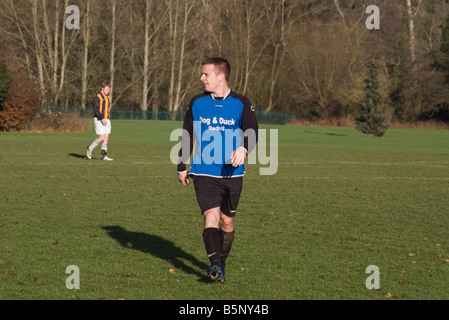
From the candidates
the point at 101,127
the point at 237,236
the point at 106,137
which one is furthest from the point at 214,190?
the point at 106,137

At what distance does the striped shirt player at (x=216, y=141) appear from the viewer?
23.1 feet

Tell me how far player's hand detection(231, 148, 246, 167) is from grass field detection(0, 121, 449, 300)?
1.19m

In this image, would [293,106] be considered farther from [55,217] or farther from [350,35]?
[55,217]

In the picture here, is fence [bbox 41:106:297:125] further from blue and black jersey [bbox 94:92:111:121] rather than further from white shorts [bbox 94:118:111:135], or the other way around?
blue and black jersey [bbox 94:92:111:121]

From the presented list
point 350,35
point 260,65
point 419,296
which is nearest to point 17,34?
point 260,65

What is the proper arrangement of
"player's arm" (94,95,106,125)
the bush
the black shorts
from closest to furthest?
the black shorts
"player's arm" (94,95,106,125)
the bush

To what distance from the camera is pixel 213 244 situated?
7.08 metres

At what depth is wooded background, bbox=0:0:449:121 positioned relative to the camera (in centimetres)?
7125

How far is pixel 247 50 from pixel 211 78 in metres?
76.3

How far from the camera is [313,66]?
262 feet

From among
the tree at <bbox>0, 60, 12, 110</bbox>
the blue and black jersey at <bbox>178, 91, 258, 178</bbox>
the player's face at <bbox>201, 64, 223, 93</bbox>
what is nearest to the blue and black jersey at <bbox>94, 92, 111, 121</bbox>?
the blue and black jersey at <bbox>178, 91, 258, 178</bbox>

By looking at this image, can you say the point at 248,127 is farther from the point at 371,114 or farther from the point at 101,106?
the point at 371,114

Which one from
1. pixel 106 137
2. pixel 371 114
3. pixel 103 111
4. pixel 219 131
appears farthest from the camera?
pixel 371 114

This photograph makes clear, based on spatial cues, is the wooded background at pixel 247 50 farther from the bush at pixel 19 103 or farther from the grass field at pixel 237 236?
the grass field at pixel 237 236
